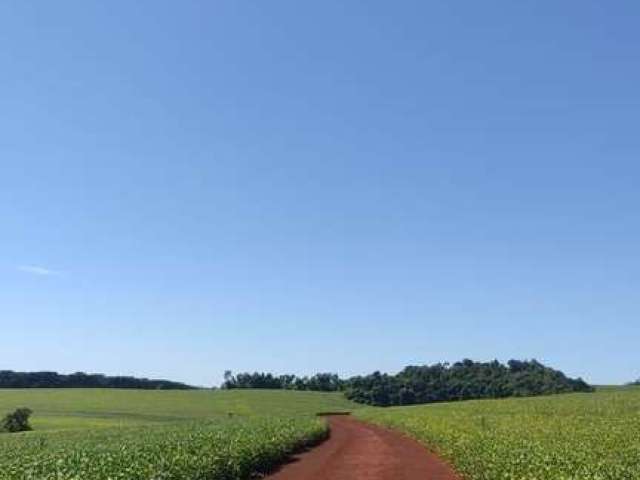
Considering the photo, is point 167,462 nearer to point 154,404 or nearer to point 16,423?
point 16,423

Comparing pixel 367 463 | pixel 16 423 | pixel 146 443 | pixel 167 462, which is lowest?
pixel 167 462

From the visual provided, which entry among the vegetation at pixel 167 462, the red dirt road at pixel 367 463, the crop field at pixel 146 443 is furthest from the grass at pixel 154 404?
the vegetation at pixel 167 462

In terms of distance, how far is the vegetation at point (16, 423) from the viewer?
97375 mm

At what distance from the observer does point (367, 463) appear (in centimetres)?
4125

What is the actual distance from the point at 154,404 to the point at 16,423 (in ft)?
194

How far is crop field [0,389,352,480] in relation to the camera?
97.1 ft

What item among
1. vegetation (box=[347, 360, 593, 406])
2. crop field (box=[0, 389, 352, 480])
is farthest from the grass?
vegetation (box=[347, 360, 593, 406])

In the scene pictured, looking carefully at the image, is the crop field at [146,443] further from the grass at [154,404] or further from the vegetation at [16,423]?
the vegetation at [16,423]

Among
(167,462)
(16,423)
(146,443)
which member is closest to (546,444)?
(167,462)

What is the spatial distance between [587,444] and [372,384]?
530 feet

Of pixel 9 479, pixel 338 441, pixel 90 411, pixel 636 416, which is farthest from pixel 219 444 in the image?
pixel 90 411

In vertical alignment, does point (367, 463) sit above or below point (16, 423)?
below

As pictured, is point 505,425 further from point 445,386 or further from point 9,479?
point 445,386

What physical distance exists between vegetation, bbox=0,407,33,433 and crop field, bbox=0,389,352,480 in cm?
411
